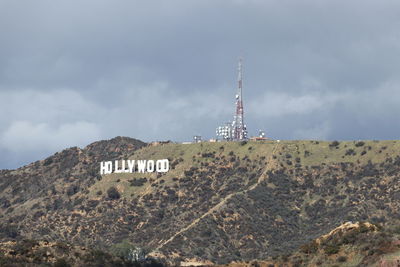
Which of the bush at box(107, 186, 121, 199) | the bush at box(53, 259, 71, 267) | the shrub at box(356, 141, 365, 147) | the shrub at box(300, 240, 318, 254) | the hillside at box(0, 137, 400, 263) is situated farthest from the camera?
the bush at box(107, 186, 121, 199)

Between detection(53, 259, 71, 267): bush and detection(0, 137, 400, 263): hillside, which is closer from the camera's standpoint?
detection(53, 259, 71, 267): bush

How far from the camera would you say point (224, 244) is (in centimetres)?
16350

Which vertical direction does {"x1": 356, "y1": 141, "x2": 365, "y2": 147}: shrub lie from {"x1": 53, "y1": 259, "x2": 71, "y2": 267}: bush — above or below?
above

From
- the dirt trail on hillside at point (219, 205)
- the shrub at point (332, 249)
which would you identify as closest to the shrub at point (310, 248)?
the shrub at point (332, 249)

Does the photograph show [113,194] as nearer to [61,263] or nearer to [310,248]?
[310,248]

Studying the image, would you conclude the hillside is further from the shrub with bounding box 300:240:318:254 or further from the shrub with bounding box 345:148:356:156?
the shrub with bounding box 300:240:318:254

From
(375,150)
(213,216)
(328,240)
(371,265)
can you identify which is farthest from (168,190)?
A: (371,265)

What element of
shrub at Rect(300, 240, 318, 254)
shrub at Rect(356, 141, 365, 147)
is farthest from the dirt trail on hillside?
shrub at Rect(300, 240, 318, 254)

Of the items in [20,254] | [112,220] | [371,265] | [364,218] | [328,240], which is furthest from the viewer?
[112,220]

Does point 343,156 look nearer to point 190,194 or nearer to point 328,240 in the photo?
point 190,194

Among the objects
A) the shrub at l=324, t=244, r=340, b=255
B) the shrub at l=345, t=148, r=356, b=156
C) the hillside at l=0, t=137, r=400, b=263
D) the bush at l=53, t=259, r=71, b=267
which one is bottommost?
the bush at l=53, t=259, r=71, b=267

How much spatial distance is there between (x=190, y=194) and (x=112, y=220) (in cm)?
1944

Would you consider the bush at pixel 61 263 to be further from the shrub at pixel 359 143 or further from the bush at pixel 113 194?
the shrub at pixel 359 143

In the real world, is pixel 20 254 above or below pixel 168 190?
below
